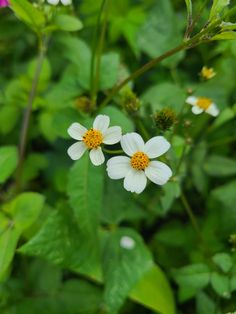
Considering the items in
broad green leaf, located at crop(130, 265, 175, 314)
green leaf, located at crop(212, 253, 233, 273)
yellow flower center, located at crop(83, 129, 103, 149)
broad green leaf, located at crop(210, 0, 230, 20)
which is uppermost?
broad green leaf, located at crop(210, 0, 230, 20)

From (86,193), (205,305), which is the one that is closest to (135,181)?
(86,193)

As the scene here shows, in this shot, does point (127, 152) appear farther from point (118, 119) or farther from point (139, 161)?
point (118, 119)

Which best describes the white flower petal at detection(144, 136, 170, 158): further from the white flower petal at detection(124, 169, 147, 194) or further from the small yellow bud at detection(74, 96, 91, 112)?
the small yellow bud at detection(74, 96, 91, 112)

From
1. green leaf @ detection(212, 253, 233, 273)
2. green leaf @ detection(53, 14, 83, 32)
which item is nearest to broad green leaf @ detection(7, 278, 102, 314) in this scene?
green leaf @ detection(212, 253, 233, 273)

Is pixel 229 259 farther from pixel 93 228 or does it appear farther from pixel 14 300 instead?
pixel 14 300

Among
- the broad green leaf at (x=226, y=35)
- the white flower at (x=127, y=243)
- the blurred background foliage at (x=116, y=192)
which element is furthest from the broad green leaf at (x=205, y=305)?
the broad green leaf at (x=226, y=35)

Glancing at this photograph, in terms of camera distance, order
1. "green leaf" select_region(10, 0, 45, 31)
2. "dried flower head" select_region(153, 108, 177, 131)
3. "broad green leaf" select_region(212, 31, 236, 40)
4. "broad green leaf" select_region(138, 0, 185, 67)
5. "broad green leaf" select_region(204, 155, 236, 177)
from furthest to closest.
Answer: "broad green leaf" select_region(138, 0, 185, 67) → "broad green leaf" select_region(204, 155, 236, 177) → "green leaf" select_region(10, 0, 45, 31) → "dried flower head" select_region(153, 108, 177, 131) → "broad green leaf" select_region(212, 31, 236, 40)

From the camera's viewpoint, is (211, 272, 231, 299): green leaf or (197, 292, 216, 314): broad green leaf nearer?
(211, 272, 231, 299): green leaf

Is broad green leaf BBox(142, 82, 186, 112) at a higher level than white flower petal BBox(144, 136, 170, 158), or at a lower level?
lower
